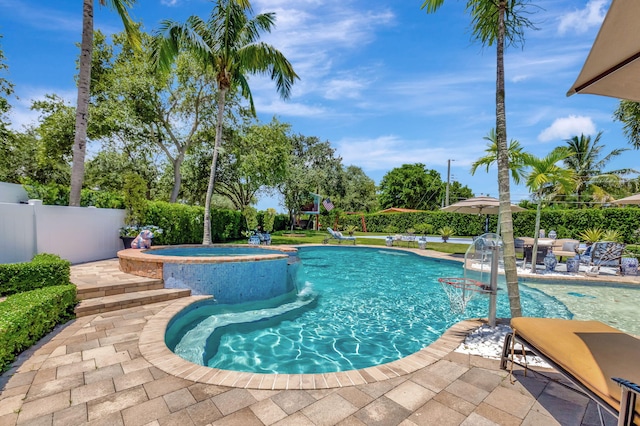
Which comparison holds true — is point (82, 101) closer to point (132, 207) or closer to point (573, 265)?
point (132, 207)

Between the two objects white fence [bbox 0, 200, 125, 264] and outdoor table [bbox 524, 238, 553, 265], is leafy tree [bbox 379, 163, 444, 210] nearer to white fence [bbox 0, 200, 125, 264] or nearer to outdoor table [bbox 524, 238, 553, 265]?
outdoor table [bbox 524, 238, 553, 265]

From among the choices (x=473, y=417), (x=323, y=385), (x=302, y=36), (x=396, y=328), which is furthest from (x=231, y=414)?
(x=302, y=36)

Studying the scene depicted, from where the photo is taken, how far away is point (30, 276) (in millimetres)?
4699

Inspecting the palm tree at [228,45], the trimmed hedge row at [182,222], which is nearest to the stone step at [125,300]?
the palm tree at [228,45]

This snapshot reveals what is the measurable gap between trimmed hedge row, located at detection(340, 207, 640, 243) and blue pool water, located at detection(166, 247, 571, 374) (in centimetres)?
1491

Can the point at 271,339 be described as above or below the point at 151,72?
below

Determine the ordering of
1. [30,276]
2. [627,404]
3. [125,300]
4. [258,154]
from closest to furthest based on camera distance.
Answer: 1. [627,404]
2. [30,276]
3. [125,300]
4. [258,154]

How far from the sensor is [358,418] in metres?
2.22

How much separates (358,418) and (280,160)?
18.3m

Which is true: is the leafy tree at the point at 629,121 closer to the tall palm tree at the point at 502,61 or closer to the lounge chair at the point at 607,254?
the lounge chair at the point at 607,254

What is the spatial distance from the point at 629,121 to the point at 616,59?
713 inches

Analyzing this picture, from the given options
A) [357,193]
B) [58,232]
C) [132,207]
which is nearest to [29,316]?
[58,232]

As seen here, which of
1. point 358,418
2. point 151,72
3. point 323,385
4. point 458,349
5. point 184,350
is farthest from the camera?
point 151,72

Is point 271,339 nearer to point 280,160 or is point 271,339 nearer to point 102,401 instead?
point 102,401
